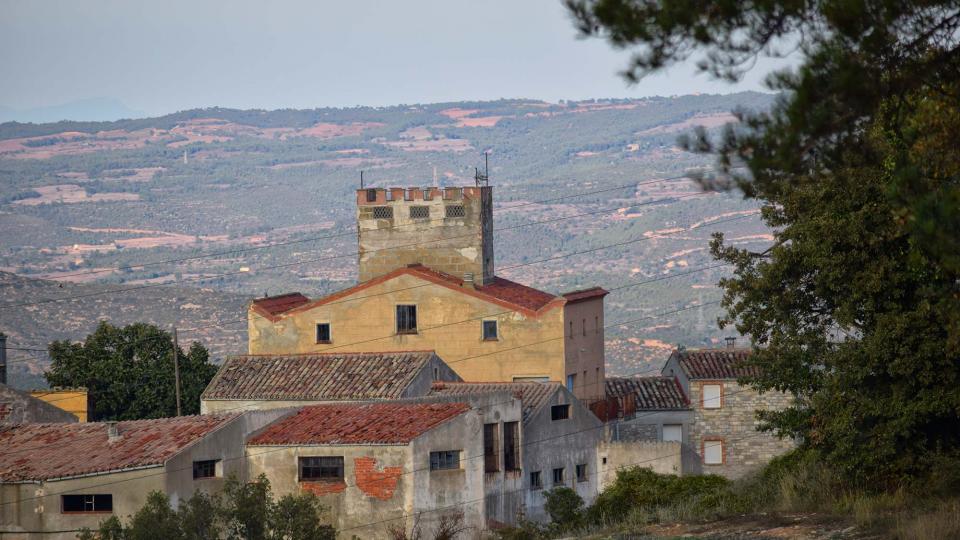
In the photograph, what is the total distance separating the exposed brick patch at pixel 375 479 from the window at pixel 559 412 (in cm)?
977

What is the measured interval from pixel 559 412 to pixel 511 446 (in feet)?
14.5

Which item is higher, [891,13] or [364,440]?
[891,13]

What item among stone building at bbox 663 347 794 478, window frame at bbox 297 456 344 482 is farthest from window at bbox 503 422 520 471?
stone building at bbox 663 347 794 478

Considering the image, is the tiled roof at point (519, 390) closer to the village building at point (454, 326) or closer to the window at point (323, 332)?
the village building at point (454, 326)

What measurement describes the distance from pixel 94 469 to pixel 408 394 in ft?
38.8

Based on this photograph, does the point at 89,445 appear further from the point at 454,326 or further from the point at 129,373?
the point at 454,326

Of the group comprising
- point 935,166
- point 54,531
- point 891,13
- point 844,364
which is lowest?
point 54,531

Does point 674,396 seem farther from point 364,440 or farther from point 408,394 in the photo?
point 364,440

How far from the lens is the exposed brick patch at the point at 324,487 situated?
4631 centimetres

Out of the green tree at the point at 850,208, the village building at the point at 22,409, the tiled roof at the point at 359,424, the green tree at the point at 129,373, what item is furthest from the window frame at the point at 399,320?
the green tree at the point at 850,208

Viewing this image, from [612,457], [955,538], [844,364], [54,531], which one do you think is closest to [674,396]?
[612,457]

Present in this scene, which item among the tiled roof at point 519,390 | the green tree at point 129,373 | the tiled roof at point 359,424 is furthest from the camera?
the green tree at point 129,373

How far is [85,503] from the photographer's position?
147ft

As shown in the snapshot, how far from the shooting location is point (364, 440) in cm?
4622
